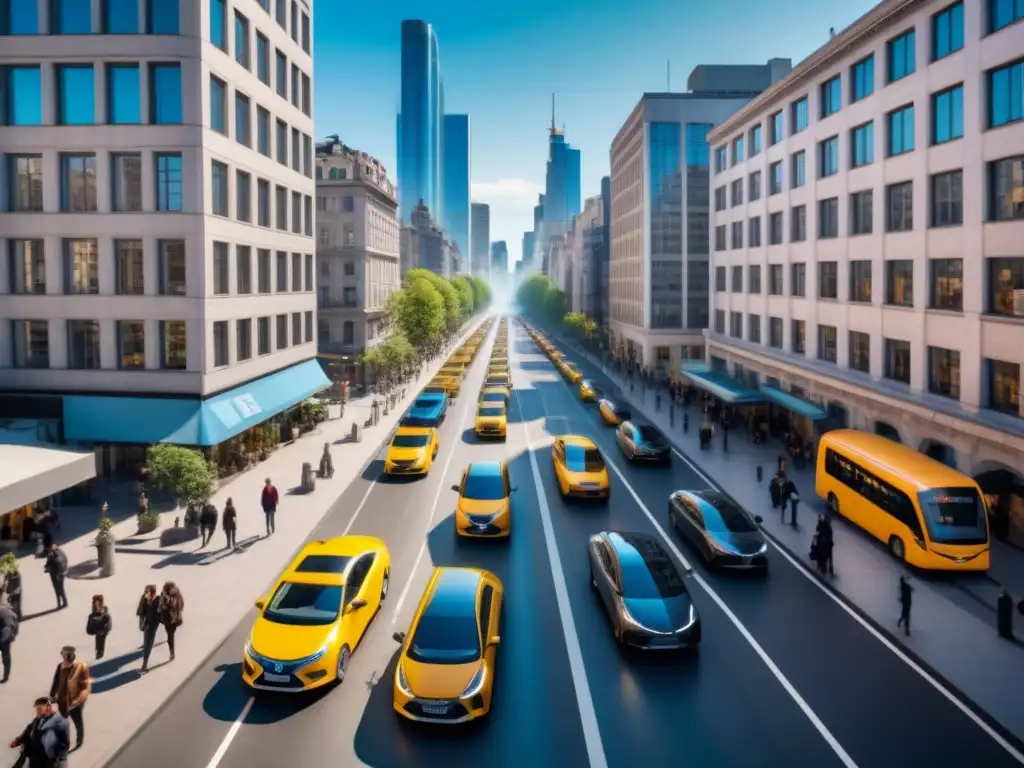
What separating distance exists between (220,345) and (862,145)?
1136 inches

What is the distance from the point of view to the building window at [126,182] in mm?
30312

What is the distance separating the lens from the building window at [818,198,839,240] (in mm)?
37938

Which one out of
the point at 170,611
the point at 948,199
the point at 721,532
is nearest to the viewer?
the point at 170,611

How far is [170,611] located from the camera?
15.6m

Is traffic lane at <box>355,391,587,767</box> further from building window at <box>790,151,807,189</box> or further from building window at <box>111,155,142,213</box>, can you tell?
building window at <box>790,151,807,189</box>

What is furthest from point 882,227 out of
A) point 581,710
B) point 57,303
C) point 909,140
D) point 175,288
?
point 57,303

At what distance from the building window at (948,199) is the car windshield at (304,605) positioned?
24124mm

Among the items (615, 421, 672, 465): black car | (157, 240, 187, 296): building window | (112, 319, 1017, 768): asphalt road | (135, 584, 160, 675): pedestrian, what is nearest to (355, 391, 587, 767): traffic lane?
(112, 319, 1017, 768): asphalt road

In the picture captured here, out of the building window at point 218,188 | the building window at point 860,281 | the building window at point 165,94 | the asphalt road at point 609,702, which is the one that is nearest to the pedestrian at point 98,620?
the asphalt road at point 609,702

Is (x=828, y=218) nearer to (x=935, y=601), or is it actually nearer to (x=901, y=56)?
(x=901, y=56)

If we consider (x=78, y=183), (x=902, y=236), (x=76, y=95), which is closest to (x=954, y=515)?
(x=902, y=236)

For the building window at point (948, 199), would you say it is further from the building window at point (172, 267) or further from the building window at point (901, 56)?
the building window at point (172, 267)

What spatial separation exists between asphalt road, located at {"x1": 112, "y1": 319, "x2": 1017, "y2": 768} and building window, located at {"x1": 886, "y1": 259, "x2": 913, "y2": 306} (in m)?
14.9

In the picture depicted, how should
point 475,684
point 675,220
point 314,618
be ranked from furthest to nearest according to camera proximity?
point 675,220 → point 314,618 → point 475,684
